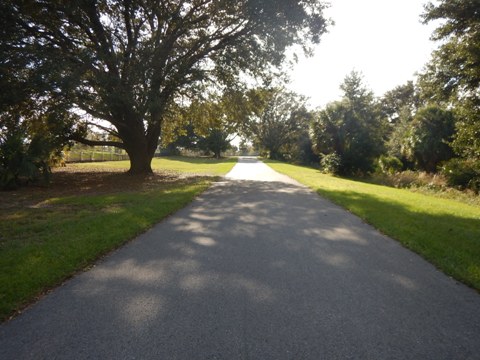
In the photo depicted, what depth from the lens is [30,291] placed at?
3539 mm

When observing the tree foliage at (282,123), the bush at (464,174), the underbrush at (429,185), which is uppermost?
the tree foliage at (282,123)

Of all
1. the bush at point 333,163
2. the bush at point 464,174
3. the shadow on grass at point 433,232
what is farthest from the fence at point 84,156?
the bush at point 464,174

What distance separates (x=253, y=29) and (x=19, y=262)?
15166mm

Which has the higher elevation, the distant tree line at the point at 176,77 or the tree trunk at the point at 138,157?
the distant tree line at the point at 176,77

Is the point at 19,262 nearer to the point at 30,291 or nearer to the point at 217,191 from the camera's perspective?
the point at 30,291

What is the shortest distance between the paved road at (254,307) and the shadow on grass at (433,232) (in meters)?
0.33

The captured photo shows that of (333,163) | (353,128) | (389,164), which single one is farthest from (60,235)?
(389,164)

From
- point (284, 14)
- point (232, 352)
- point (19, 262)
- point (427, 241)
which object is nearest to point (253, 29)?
point (284, 14)

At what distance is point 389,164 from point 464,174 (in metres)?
9.14

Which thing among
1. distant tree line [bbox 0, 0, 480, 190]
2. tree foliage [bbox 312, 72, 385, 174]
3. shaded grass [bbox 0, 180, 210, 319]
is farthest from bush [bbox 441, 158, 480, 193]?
shaded grass [bbox 0, 180, 210, 319]

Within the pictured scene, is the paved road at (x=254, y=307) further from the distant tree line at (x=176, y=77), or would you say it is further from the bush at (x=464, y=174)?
the bush at (x=464, y=174)

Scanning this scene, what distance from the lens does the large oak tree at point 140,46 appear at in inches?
455

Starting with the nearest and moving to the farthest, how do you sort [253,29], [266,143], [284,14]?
1. [284,14]
2. [253,29]
3. [266,143]

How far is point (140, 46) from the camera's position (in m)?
13.8
